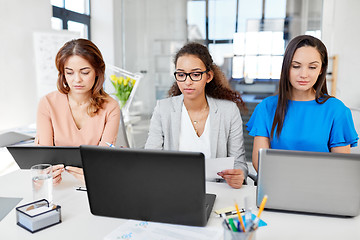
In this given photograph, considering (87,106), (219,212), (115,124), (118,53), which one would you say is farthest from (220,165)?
(118,53)

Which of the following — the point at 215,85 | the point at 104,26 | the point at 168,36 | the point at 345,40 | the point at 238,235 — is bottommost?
the point at 238,235

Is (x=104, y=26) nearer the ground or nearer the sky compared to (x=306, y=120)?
nearer the sky

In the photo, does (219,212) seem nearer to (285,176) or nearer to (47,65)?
(285,176)

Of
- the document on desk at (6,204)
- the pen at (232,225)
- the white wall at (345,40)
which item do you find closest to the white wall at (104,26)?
the white wall at (345,40)

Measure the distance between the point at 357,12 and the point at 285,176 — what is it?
3439 millimetres

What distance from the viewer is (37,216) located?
919 millimetres

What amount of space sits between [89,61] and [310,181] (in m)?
1.18

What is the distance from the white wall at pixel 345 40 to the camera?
12.0ft

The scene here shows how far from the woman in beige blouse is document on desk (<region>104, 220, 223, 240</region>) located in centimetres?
78

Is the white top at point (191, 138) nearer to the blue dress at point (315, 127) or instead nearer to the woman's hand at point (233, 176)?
the blue dress at point (315, 127)

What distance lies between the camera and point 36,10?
3.31 meters

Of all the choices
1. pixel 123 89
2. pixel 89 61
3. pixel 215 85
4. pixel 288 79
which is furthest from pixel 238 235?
Result: pixel 123 89

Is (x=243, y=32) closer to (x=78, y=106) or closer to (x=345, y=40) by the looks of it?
(x=345, y=40)

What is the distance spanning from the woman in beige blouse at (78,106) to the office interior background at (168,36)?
1.56 metres
